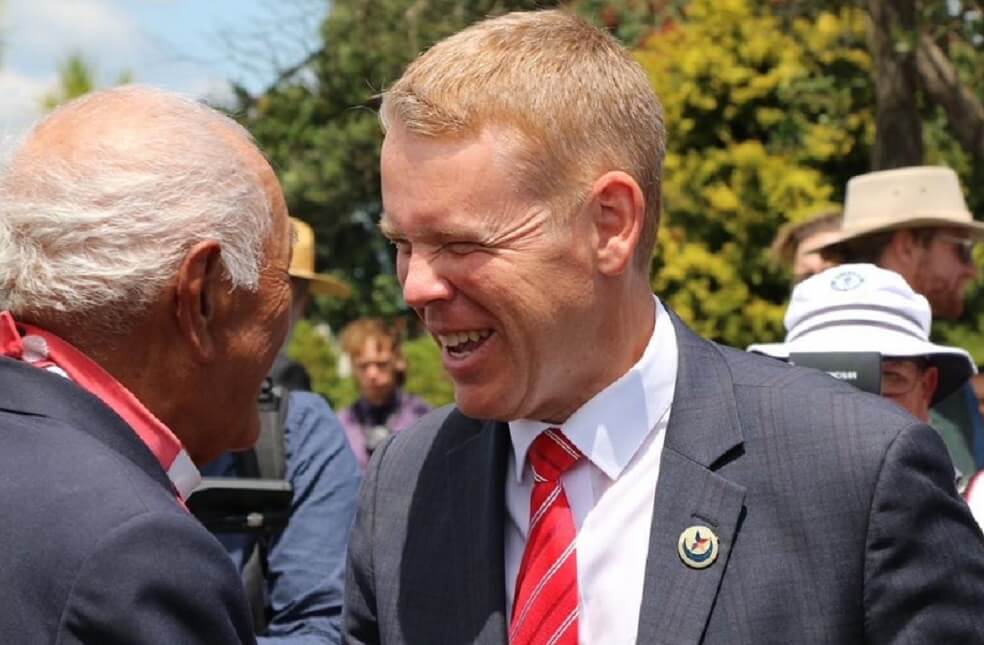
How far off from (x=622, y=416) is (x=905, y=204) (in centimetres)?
304

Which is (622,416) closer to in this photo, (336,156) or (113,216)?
(113,216)

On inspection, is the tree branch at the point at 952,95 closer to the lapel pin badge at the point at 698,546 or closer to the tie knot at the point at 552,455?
the tie knot at the point at 552,455

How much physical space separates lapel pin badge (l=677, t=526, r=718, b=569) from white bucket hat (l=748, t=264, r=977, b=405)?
4.20 ft

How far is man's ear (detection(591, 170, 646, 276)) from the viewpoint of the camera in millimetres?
2459

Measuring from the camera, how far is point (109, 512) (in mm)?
1879

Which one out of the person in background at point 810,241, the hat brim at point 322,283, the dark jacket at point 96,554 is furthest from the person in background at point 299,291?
the dark jacket at point 96,554

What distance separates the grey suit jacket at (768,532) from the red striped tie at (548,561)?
0.07 m

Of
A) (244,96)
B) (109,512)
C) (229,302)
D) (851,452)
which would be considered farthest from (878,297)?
(244,96)

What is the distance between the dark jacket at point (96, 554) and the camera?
1837mm

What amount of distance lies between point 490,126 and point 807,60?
8.66 meters

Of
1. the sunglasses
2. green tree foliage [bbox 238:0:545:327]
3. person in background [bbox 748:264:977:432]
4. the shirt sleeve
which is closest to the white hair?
the shirt sleeve

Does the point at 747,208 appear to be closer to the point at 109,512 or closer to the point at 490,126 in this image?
the point at 490,126

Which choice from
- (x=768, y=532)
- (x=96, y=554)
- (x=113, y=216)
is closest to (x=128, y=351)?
(x=113, y=216)

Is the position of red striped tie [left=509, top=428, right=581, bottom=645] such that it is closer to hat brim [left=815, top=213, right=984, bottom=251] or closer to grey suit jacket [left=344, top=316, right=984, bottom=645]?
grey suit jacket [left=344, top=316, right=984, bottom=645]
